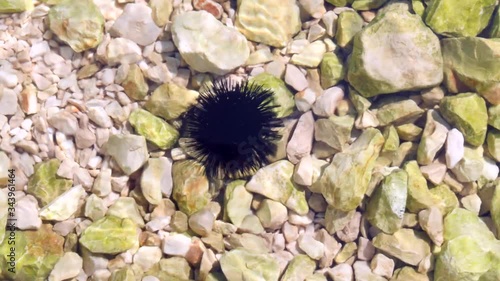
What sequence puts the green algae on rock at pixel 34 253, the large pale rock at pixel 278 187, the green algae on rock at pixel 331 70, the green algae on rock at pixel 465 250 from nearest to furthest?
the green algae on rock at pixel 465 250 → the green algae on rock at pixel 34 253 → the large pale rock at pixel 278 187 → the green algae on rock at pixel 331 70

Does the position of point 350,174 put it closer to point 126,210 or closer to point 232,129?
point 232,129

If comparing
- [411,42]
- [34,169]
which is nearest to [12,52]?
[34,169]

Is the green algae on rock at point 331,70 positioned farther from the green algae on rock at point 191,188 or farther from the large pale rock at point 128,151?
the large pale rock at point 128,151

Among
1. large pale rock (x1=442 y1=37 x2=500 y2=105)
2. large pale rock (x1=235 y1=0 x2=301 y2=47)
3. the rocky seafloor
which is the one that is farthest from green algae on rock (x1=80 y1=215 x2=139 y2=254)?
large pale rock (x1=442 y1=37 x2=500 y2=105)

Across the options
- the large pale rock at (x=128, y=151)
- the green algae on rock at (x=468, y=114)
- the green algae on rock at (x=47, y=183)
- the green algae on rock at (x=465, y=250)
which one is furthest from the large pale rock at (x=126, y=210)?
the green algae on rock at (x=468, y=114)

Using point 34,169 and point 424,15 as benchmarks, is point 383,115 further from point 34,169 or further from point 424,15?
point 34,169

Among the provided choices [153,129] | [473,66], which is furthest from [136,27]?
[473,66]

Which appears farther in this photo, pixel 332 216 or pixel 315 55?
pixel 315 55
